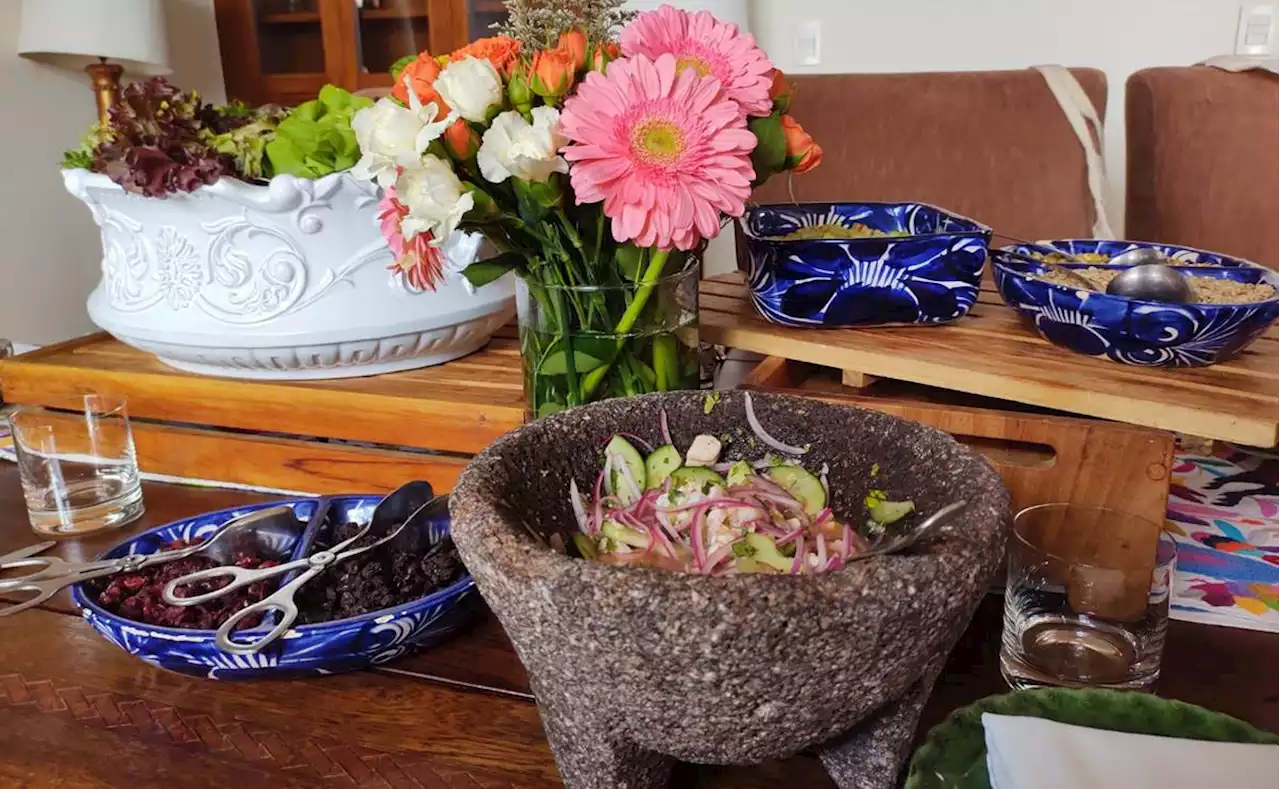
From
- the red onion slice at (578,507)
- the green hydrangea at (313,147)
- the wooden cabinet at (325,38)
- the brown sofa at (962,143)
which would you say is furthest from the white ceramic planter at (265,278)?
the wooden cabinet at (325,38)

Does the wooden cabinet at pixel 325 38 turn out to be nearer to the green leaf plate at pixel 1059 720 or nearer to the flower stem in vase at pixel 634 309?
the flower stem in vase at pixel 634 309

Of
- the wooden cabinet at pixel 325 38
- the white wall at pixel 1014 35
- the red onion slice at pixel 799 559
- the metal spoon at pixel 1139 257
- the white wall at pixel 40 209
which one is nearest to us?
the red onion slice at pixel 799 559

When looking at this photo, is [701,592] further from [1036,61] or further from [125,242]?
[1036,61]

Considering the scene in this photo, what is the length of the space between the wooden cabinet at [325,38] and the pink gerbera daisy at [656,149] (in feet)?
7.53

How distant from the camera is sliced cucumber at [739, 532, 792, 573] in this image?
17.9 inches

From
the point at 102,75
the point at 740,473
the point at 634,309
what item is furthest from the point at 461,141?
the point at 102,75

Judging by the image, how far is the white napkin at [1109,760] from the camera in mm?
388

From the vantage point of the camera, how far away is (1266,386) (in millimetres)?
627

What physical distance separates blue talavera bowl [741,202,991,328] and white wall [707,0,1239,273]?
157cm

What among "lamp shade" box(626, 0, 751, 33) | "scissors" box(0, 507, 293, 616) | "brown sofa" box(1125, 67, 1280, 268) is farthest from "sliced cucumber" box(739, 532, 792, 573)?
"lamp shade" box(626, 0, 751, 33)

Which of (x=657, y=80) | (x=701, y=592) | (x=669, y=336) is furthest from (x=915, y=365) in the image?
(x=701, y=592)

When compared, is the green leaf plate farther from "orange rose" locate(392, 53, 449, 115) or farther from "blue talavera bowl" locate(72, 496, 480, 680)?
"orange rose" locate(392, 53, 449, 115)

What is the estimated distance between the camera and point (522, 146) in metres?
0.53

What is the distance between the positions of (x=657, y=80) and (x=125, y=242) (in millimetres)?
531
